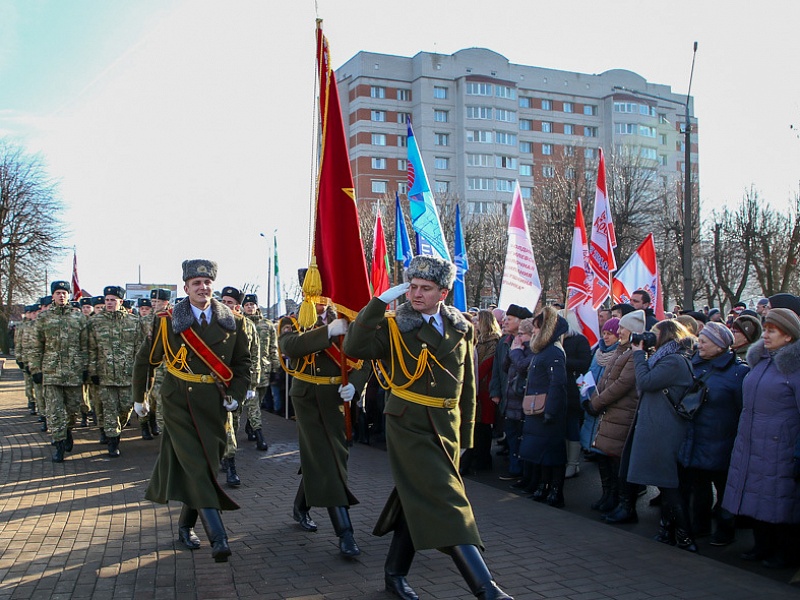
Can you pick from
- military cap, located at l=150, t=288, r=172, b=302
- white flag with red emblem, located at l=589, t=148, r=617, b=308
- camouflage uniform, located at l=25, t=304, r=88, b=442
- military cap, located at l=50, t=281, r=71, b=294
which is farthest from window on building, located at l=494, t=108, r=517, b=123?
camouflage uniform, located at l=25, t=304, r=88, b=442

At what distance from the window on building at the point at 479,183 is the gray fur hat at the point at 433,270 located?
68.8m

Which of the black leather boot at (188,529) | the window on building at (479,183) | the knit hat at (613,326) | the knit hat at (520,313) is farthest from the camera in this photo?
the window on building at (479,183)

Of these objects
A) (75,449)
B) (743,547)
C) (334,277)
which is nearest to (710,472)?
(743,547)

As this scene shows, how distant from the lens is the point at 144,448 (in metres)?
11.8

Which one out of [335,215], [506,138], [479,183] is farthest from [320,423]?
[506,138]

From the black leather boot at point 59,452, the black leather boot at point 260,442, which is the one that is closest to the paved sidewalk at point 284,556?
the black leather boot at point 59,452

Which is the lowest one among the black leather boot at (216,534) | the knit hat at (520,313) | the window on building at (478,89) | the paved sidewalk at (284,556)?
the paved sidewalk at (284,556)

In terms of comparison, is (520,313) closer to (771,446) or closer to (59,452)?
(771,446)

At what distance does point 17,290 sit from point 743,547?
144 feet

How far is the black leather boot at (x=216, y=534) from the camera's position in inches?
226

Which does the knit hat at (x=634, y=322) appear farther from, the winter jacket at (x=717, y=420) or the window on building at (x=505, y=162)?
the window on building at (x=505, y=162)

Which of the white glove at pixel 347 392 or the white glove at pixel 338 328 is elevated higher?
the white glove at pixel 338 328

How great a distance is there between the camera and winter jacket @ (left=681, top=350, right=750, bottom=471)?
22.5ft

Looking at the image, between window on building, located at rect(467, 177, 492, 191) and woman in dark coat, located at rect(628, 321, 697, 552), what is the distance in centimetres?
6697
